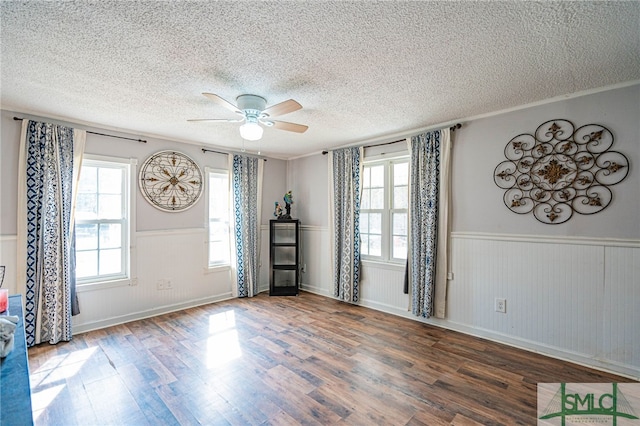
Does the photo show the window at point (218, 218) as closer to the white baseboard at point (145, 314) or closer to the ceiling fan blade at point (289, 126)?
the white baseboard at point (145, 314)

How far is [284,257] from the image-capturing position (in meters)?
4.98

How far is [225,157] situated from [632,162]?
4511mm

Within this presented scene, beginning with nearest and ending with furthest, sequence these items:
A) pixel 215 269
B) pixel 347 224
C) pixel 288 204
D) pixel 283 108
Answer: pixel 283 108, pixel 347 224, pixel 215 269, pixel 288 204

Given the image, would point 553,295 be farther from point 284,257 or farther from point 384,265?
point 284,257

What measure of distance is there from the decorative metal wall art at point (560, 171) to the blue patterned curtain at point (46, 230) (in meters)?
4.52

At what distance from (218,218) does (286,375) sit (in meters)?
2.74

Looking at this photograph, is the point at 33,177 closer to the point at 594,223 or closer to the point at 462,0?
the point at 462,0

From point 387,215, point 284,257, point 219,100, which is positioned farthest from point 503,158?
point 284,257

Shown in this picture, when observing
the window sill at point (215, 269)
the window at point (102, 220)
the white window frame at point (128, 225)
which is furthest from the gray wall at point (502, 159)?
the window at point (102, 220)

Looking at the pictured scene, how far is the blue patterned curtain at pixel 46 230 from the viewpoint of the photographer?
2.95m

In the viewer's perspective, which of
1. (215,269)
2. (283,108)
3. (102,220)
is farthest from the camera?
(215,269)

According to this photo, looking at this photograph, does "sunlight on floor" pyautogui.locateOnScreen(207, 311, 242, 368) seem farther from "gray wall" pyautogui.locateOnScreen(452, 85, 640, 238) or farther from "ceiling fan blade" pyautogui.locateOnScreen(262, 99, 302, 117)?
"gray wall" pyautogui.locateOnScreen(452, 85, 640, 238)

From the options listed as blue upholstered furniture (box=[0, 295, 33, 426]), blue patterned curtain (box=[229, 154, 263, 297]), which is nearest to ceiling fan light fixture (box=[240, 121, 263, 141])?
blue upholstered furniture (box=[0, 295, 33, 426])

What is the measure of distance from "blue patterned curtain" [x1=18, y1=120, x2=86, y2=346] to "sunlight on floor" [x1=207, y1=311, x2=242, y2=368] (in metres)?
1.45
